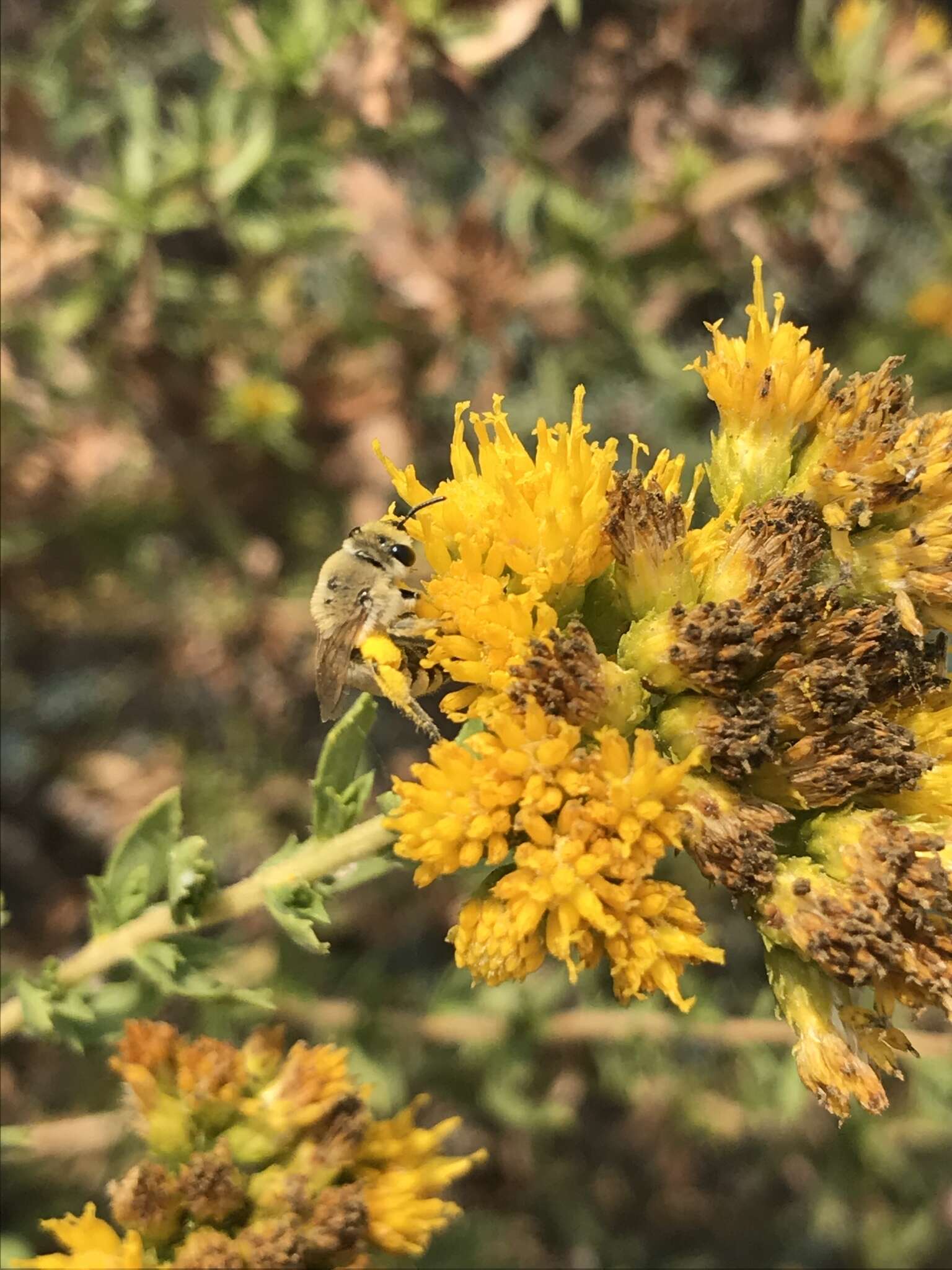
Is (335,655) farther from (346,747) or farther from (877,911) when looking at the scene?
(877,911)

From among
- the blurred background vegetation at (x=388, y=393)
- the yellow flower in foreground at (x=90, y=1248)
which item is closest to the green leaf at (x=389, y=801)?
the yellow flower in foreground at (x=90, y=1248)

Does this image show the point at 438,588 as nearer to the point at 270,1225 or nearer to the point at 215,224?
the point at 270,1225

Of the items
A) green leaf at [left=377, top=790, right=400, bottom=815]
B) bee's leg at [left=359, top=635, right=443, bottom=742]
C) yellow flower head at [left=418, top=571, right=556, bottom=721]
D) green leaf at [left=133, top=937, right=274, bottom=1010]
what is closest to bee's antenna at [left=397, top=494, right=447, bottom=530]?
yellow flower head at [left=418, top=571, right=556, bottom=721]

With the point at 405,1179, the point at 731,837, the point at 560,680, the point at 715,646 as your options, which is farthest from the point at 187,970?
the point at 715,646

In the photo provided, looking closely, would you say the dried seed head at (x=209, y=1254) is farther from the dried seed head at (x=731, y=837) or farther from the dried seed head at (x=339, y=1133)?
the dried seed head at (x=731, y=837)

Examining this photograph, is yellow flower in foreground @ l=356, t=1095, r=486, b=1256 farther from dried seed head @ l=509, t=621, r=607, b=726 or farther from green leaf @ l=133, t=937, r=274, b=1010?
dried seed head @ l=509, t=621, r=607, b=726
